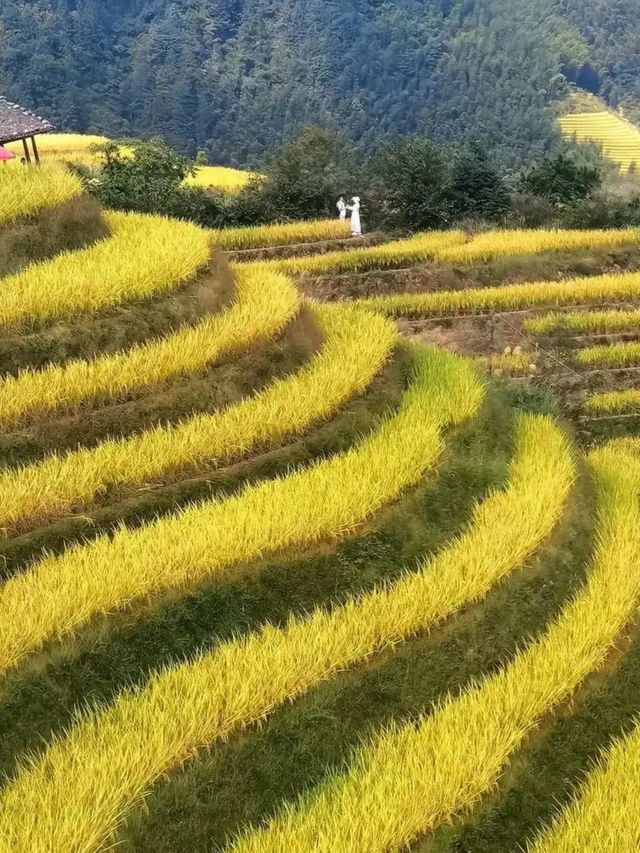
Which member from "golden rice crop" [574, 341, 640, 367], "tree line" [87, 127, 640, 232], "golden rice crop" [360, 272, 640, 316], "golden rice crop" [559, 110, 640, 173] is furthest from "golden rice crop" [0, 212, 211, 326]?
"golden rice crop" [559, 110, 640, 173]

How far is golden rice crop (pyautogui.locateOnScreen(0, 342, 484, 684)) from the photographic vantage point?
354 cm

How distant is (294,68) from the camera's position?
212 feet

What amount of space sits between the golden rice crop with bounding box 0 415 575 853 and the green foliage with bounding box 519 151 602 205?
1529cm

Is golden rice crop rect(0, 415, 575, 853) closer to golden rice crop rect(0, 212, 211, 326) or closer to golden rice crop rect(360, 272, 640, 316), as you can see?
golden rice crop rect(0, 212, 211, 326)

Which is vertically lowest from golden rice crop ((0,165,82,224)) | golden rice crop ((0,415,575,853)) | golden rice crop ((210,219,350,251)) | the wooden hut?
golden rice crop ((0,415,575,853))

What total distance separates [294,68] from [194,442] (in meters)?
68.8

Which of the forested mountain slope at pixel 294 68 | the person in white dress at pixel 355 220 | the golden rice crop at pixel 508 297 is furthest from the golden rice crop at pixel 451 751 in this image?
the forested mountain slope at pixel 294 68

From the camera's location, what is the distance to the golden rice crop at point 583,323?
990cm

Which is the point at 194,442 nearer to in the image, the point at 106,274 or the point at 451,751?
the point at 106,274

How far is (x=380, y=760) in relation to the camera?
3.32 meters

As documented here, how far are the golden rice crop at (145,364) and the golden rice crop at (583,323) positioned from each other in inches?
202

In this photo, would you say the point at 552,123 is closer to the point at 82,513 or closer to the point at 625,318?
the point at 625,318

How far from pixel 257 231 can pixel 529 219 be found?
273 inches

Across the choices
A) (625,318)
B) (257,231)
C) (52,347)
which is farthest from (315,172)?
(52,347)
